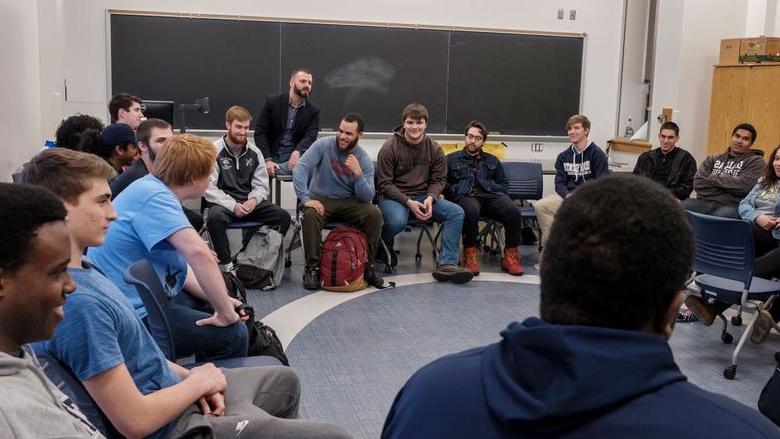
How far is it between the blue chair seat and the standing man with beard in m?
3.66

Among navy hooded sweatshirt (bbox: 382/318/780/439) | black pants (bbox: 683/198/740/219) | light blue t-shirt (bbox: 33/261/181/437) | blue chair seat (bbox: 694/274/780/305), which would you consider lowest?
blue chair seat (bbox: 694/274/780/305)

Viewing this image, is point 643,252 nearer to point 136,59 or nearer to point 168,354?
point 168,354

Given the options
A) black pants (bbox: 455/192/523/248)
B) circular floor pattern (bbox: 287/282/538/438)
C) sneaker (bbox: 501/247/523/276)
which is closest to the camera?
circular floor pattern (bbox: 287/282/538/438)

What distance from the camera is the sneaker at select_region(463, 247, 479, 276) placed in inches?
236

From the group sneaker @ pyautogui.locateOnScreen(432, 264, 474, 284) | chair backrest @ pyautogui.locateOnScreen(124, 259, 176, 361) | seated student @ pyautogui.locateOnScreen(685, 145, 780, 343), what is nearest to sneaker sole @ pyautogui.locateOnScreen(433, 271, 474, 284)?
sneaker @ pyautogui.locateOnScreen(432, 264, 474, 284)

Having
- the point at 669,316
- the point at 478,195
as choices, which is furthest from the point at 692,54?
the point at 669,316

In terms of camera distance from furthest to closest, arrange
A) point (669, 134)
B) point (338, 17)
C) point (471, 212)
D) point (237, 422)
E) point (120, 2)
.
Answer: point (338, 17), point (120, 2), point (669, 134), point (471, 212), point (237, 422)

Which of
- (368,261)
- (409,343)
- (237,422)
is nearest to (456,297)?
(368,261)

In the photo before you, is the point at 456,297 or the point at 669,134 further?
the point at 669,134

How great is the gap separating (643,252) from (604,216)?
7cm

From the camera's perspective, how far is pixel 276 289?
5371 mm

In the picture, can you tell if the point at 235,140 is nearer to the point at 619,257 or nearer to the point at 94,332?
the point at 94,332

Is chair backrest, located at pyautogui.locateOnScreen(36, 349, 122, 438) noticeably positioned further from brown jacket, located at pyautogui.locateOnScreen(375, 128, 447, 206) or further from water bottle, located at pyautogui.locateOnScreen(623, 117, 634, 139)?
water bottle, located at pyautogui.locateOnScreen(623, 117, 634, 139)

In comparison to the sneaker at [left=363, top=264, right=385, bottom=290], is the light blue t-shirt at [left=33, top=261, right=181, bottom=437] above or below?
above
